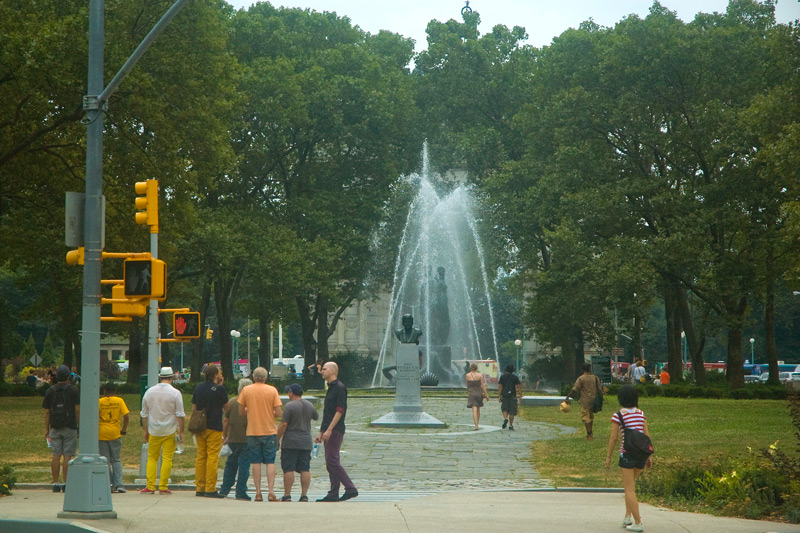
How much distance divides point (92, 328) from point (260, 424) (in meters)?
3.12

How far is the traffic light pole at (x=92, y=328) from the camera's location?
11727 millimetres

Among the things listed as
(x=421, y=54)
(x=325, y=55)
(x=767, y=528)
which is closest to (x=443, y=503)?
(x=767, y=528)

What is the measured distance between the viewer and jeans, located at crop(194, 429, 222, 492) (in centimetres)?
1505

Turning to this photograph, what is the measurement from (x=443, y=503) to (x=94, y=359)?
4.78 m

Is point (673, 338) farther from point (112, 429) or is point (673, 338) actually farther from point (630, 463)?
point (630, 463)

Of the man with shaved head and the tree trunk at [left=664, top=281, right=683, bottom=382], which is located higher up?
the tree trunk at [left=664, top=281, right=683, bottom=382]

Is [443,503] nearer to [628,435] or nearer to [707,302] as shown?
[628,435]

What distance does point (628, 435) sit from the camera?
11.6m

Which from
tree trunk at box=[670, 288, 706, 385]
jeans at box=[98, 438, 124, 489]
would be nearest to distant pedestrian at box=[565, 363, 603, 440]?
jeans at box=[98, 438, 124, 489]

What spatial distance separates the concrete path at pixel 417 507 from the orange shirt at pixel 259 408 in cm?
102

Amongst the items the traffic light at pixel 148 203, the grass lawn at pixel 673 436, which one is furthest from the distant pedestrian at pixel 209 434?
the grass lawn at pixel 673 436

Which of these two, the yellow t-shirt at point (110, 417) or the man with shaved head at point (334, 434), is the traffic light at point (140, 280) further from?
the yellow t-shirt at point (110, 417)

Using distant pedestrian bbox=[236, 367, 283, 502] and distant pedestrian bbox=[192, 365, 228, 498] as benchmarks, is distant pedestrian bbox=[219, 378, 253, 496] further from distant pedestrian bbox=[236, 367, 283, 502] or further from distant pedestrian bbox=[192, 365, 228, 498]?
distant pedestrian bbox=[236, 367, 283, 502]

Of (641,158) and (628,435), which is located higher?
(641,158)
